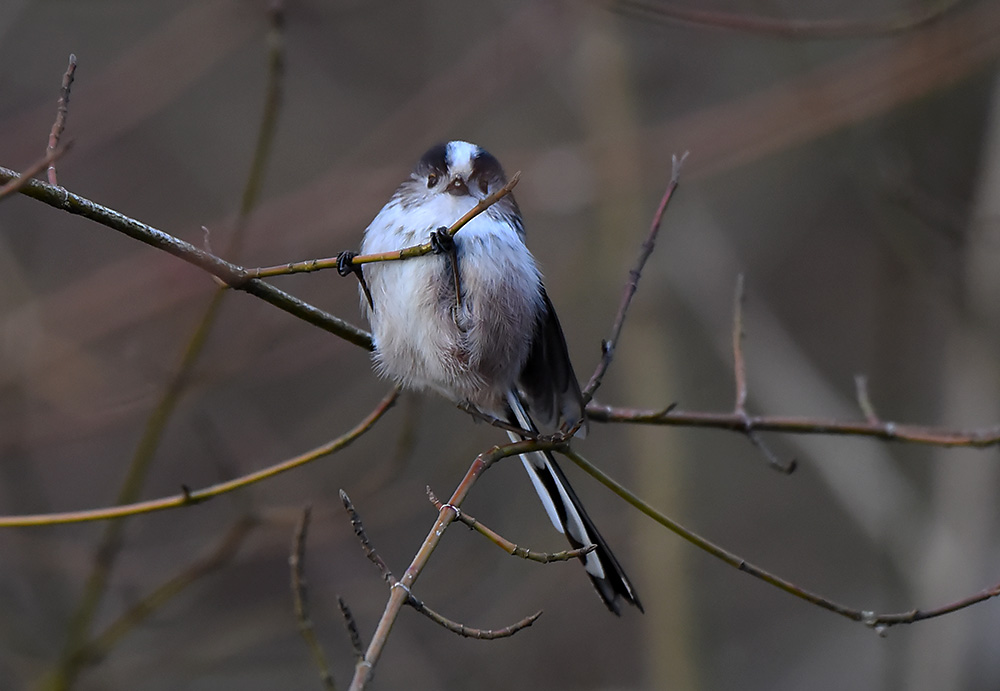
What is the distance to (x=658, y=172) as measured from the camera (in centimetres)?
422

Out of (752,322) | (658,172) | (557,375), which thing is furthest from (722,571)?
(557,375)

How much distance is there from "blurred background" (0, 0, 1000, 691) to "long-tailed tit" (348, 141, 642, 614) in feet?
1.51

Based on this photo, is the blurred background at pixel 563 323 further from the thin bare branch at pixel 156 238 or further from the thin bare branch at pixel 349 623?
the thin bare branch at pixel 349 623

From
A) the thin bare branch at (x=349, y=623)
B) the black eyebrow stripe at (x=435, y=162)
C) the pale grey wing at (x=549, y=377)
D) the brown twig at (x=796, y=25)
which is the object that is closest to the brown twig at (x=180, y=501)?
the thin bare branch at (x=349, y=623)

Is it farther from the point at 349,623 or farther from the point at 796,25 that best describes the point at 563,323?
the point at 349,623

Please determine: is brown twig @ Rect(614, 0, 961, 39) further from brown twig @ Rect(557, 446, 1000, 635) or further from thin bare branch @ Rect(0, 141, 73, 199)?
thin bare branch @ Rect(0, 141, 73, 199)

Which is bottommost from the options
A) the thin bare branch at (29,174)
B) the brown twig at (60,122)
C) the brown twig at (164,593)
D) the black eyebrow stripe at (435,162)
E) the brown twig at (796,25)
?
the brown twig at (164,593)

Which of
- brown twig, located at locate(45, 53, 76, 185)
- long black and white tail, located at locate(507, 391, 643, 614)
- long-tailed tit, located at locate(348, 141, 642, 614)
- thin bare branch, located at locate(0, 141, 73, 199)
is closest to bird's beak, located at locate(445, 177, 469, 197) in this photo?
long-tailed tit, located at locate(348, 141, 642, 614)

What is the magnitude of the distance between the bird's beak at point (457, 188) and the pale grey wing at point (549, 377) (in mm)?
315

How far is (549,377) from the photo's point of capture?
234 cm

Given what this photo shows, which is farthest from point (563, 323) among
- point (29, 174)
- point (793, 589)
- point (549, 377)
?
point (29, 174)

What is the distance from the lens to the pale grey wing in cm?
223

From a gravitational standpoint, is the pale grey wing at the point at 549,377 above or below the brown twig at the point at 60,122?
below

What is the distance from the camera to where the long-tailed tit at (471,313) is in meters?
2.04
